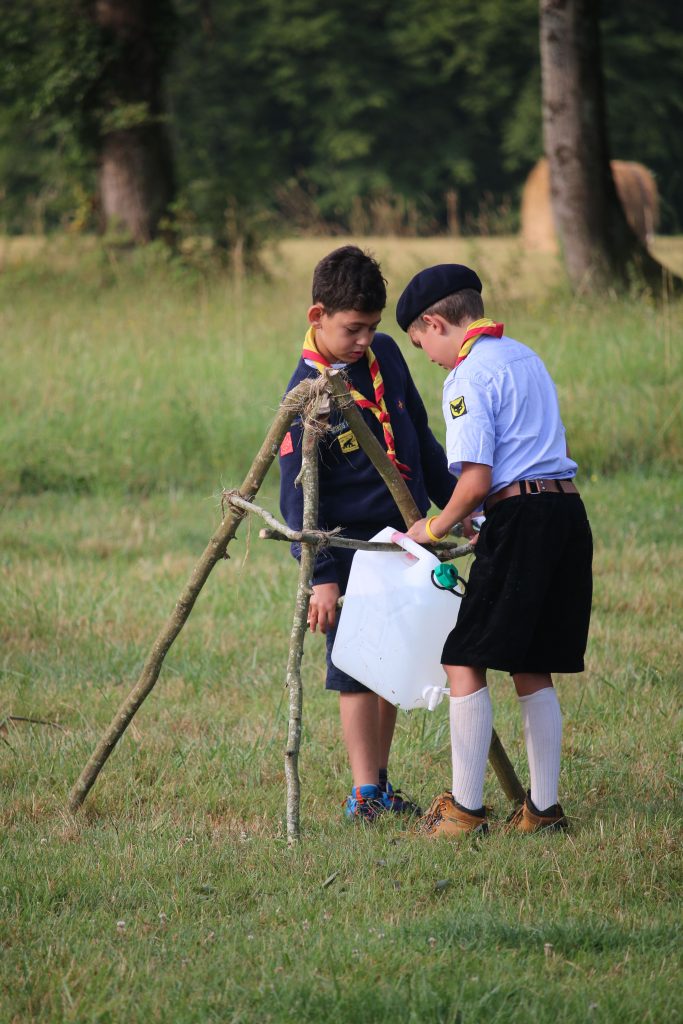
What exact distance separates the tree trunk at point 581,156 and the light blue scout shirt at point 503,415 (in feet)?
26.9

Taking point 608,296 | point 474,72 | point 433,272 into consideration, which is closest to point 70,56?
point 608,296

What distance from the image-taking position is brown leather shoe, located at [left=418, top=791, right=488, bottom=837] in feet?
11.8

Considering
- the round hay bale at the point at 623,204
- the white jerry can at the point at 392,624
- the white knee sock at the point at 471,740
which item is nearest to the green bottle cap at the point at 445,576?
the white jerry can at the point at 392,624

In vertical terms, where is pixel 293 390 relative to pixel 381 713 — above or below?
above

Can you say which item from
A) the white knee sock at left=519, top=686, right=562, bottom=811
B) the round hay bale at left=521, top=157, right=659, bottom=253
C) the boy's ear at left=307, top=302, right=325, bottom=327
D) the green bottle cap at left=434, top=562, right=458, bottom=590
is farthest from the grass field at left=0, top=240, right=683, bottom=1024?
the round hay bale at left=521, top=157, right=659, bottom=253

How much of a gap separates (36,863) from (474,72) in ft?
132

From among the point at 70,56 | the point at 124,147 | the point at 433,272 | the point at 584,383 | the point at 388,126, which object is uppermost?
the point at 388,126

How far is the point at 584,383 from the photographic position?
9180mm

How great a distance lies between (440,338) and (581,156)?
8.85m

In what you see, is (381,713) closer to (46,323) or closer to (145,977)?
(145,977)

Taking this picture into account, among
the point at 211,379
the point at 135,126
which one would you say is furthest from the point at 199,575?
the point at 135,126

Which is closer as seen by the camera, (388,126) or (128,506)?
(128,506)

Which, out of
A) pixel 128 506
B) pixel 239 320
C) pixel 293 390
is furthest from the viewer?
pixel 239 320

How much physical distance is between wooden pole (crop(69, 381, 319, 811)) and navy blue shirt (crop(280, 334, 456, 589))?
20 cm
